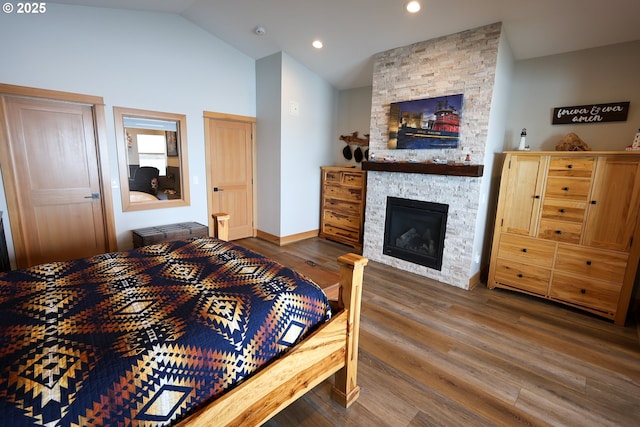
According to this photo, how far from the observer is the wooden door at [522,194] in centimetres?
316

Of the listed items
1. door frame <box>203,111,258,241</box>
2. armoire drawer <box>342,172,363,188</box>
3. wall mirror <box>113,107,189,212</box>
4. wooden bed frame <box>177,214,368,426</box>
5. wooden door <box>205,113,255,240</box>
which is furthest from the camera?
armoire drawer <box>342,172,363,188</box>

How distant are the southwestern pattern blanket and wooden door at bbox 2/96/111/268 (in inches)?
83.1

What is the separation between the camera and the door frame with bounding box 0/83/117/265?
9.95ft

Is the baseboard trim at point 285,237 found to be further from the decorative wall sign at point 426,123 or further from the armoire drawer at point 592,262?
the armoire drawer at point 592,262

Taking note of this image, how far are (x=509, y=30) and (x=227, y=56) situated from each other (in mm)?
3712

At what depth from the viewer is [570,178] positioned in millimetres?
2973

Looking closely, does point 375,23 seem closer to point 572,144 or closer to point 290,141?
point 290,141

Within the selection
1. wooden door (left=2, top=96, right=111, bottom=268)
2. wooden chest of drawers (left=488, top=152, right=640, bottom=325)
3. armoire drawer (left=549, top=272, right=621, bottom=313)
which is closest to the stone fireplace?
wooden chest of drawers (left=488, top=152, right=640, bottom=325)

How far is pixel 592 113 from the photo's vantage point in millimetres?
3135

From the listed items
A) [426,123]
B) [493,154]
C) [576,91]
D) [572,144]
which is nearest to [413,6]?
[426,123]

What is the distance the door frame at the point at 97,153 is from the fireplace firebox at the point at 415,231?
143 inches

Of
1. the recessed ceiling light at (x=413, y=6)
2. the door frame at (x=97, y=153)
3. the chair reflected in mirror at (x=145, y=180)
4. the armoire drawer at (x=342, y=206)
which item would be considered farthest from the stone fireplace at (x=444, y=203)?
the door frame at (x=97, y=153)

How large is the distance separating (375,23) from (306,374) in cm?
357

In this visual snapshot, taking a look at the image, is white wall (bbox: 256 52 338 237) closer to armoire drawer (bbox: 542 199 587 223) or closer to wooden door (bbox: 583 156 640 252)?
armoire drawer (bbox: 542 199 587 223)
